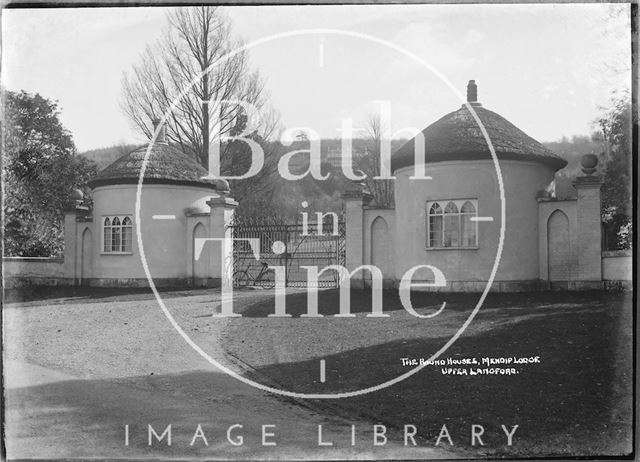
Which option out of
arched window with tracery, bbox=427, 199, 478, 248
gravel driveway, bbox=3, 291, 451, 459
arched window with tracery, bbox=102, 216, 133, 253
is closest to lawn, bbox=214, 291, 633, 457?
gravel driveway, bbox=3, 291, 451, 459

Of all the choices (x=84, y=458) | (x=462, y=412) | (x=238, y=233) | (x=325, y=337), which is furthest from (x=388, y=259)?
(x=84, y=458)

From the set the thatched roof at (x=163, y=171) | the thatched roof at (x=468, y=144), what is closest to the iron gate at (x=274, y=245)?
the thatched roof at (x=163, y=171)

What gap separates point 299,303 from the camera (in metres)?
11.7

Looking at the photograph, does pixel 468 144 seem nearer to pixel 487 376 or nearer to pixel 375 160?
pixel 375 160

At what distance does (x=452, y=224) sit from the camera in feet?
43.9

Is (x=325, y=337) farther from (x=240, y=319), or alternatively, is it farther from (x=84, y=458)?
(x=84, y=458)

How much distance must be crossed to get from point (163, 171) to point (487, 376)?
12.7 metres

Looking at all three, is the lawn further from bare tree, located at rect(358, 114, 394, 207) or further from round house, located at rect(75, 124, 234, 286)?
round house, located at rect(75, 124, 234, 286)

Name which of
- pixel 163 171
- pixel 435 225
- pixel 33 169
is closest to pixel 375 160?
pixel 435 225

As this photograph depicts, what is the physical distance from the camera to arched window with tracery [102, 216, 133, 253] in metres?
15.7

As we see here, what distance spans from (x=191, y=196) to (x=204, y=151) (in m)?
1.36

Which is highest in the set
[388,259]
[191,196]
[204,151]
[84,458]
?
[204,151]

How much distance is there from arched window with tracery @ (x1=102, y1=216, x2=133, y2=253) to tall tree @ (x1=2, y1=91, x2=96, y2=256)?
5.03 metres

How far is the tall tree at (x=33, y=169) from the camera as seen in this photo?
20.0 feet
